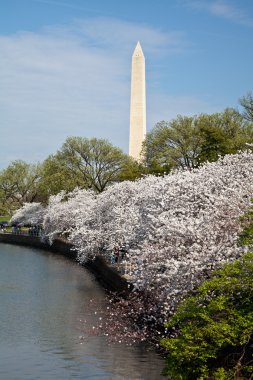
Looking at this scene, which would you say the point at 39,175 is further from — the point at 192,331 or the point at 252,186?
the point at 192,331

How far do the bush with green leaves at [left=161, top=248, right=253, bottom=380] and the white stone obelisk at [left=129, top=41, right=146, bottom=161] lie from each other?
62367 mm

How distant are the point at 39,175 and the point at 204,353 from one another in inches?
3617

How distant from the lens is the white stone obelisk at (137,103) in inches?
3039

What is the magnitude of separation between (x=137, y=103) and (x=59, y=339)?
55.1 m

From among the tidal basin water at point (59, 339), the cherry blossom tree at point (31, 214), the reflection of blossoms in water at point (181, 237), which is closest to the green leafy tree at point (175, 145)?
the cherry blossom tree at point (31, 214)

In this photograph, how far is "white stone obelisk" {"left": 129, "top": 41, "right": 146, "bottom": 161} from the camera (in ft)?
253

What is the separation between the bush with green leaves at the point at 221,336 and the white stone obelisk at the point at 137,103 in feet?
205

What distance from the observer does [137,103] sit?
259 feet

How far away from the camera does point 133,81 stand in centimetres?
7775

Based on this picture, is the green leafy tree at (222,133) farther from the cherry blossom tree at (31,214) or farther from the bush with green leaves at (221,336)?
the bush with green leaves at (221,336)

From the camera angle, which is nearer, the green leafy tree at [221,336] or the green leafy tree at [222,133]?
the green leafy tree at [221,336]

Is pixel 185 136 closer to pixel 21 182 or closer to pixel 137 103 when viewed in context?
pixel 137 103

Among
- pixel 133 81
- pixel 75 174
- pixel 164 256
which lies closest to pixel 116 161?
pixel 75 174

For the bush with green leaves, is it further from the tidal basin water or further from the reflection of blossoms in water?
the tidal basin water
